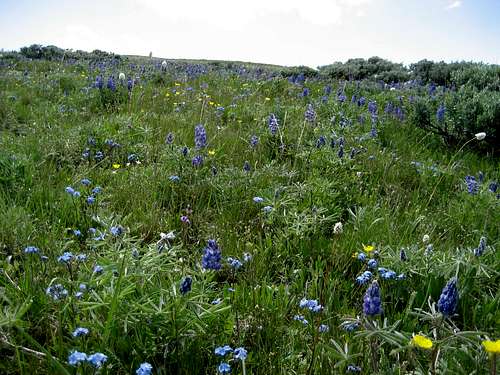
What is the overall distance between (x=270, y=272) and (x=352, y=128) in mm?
3000

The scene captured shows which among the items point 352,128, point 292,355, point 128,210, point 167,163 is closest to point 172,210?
point 128,210

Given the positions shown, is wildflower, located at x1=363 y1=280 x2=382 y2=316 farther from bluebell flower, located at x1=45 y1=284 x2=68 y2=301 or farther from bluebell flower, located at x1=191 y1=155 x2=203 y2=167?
bluebell flower, located at x1=191 y1=155 x2=203 y2=167

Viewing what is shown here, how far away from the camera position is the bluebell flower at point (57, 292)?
1682 mm

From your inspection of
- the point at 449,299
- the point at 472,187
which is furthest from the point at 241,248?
the point at 472,187

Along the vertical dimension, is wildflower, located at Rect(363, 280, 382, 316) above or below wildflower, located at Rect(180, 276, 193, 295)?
above

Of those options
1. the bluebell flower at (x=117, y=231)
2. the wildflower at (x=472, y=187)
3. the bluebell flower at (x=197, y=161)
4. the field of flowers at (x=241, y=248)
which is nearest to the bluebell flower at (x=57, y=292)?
the field of flowers at (x=241, y=248)

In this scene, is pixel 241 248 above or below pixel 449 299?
below

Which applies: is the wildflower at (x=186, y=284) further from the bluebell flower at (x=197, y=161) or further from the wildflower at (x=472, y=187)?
the wildflower at (x=472, y=187)

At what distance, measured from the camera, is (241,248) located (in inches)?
103

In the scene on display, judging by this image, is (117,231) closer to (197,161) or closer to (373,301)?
(373,301)

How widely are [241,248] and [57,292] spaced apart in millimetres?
1141

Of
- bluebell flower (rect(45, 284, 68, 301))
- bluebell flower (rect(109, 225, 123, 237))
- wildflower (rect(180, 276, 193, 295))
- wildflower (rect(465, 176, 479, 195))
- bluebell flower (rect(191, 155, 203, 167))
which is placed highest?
bluebell flower (rect(191, 155, 203, 167))

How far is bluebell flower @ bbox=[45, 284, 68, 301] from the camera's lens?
1.68 metres

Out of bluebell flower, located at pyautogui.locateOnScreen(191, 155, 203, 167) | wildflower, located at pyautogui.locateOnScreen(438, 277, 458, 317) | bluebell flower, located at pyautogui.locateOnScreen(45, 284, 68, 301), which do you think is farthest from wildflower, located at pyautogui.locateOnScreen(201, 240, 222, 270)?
bluebell flower, located at pyautogui.locateOnScreen(191, 155, 203, 167)
